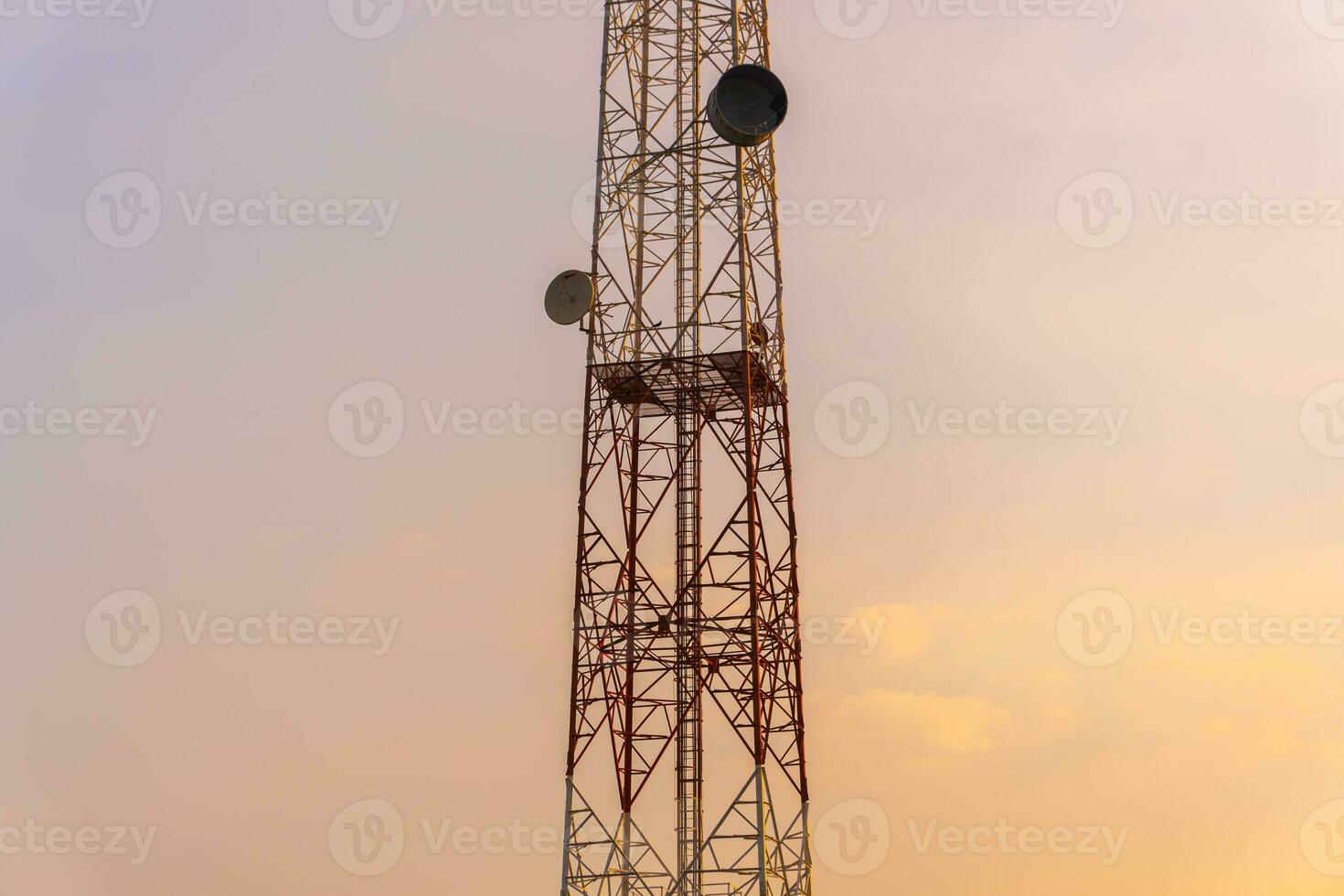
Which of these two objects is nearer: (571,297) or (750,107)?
(750,107)

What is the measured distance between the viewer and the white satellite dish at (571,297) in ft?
146

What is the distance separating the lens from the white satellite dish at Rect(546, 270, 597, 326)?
44.5 meters

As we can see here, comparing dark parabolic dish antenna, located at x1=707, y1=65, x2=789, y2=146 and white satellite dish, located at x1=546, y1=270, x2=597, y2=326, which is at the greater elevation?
dark parabolic dish antenna, located at x1=707, y1=65, x2=789, y2=146

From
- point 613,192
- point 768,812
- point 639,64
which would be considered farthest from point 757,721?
point 639,64

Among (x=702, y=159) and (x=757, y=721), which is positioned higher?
(x=702, y=159)

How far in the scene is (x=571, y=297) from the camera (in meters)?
44.7

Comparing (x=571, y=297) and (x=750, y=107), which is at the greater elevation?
(x=750, y=107)

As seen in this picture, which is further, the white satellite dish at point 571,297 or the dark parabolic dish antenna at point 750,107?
the white satellite dish at point 571,297

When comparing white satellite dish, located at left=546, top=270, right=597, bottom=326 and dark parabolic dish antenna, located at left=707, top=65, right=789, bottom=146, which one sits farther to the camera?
white satellite dish, located at left=546, top=270, right=597, bottom=326

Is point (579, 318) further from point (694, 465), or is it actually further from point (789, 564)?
point (789, 564)

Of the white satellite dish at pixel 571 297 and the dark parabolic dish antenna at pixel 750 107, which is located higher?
the dark parabolic dish antenna at pixel 750 107

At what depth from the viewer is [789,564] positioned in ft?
144

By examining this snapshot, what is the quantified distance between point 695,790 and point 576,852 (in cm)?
374

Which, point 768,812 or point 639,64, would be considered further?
point 639,64
